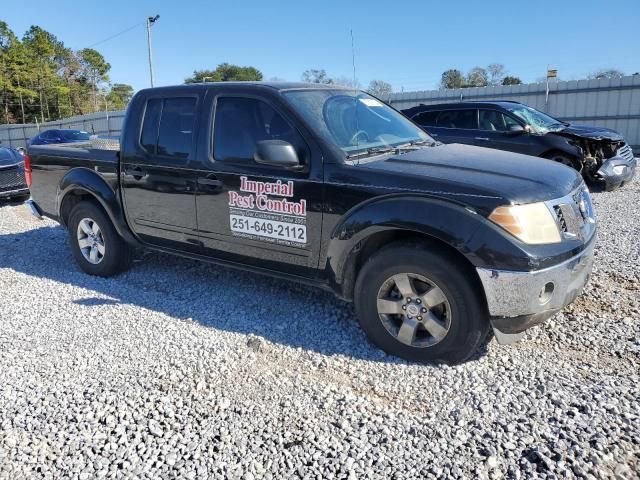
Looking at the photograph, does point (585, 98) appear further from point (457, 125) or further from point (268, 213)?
point (268, 213)

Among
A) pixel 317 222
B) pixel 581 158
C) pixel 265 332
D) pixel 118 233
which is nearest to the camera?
pixel 317 222

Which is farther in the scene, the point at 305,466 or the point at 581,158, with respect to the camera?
the point at 581,158

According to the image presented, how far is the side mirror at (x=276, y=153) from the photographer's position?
3662mm

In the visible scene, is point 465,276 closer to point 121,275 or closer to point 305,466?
point 305,466

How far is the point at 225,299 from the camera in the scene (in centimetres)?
474

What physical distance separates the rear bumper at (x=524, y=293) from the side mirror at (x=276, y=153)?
1473 millimetres

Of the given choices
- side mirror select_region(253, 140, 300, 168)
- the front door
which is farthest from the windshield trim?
side mirror select_region(253, 140, 300, 168)

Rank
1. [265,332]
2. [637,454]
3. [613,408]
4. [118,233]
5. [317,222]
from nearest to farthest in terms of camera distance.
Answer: [637,454] → [613,408] → [317,222] → [265,332] → [118,233]

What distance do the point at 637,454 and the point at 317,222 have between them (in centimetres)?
228

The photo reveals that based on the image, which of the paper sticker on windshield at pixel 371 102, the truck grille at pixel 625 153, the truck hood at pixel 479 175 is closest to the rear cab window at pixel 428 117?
the truck grille at pixel 625 153

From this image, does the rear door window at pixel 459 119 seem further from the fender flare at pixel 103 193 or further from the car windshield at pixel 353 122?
the fender flare at pixel 103 193

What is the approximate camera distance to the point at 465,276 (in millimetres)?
3236

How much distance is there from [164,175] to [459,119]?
708 cm

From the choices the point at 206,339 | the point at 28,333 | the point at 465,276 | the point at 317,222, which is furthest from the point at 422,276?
the point at 28,333
